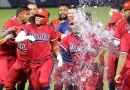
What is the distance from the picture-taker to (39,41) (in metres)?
9.92

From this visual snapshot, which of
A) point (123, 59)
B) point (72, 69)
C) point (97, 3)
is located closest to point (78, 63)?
point (72, 69)

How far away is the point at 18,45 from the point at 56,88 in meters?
1.20

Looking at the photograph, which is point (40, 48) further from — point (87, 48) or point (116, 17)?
point (116, 17)

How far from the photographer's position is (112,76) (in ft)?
34.9

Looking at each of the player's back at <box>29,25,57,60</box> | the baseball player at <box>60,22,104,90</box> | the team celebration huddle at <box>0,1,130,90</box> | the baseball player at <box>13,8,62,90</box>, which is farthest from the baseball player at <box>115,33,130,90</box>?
the player's back at <box>29,25,57,60</box>

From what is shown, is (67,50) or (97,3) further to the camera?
(97,3)

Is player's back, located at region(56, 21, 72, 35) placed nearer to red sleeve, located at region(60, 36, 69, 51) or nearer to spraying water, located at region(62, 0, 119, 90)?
spraying water, located at region(62, 0, 119, 90)

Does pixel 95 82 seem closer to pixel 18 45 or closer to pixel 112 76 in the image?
pixel 112 76

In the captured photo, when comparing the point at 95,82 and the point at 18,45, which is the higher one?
the point at 18,45

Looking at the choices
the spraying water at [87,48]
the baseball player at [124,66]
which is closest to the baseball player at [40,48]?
the spraying water at [87,48]

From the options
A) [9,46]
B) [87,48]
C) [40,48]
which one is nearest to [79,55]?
[87,48]

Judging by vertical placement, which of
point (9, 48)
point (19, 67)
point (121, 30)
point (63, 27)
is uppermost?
point (121, 30)

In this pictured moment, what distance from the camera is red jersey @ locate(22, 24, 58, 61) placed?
9.92 metres

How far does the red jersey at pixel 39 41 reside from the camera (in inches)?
391
